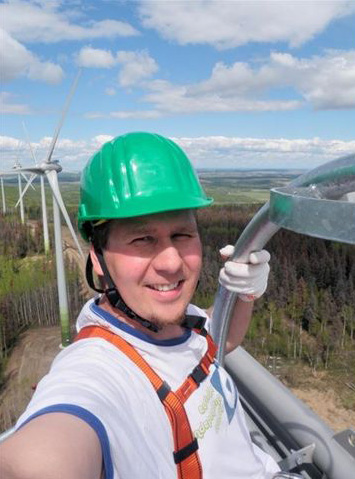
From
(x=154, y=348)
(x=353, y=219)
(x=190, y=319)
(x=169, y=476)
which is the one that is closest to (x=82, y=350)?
(x=154, y=348)

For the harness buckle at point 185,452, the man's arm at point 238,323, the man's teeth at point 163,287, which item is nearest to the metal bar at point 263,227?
the man's arm at point 238,323

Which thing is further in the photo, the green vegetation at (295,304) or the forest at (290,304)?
the forest at (290,304)

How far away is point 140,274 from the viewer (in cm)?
177

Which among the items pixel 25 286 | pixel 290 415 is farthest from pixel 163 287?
pixel 25 286

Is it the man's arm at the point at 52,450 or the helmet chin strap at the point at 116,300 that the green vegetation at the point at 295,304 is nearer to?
the helmet chin strap at the point at 116,300

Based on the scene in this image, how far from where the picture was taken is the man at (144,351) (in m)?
1.37

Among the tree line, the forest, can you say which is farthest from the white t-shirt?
the forest

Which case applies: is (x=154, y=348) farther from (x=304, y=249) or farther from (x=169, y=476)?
(x=304, y=249)

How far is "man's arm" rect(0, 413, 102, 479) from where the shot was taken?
1.13 meters

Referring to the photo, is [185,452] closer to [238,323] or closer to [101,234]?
[101,234]

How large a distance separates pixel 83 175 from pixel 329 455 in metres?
2.13

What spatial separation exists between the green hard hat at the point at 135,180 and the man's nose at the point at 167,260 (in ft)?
0.56

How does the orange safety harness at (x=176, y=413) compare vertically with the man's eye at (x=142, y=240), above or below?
below

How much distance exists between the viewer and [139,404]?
1.52 m
